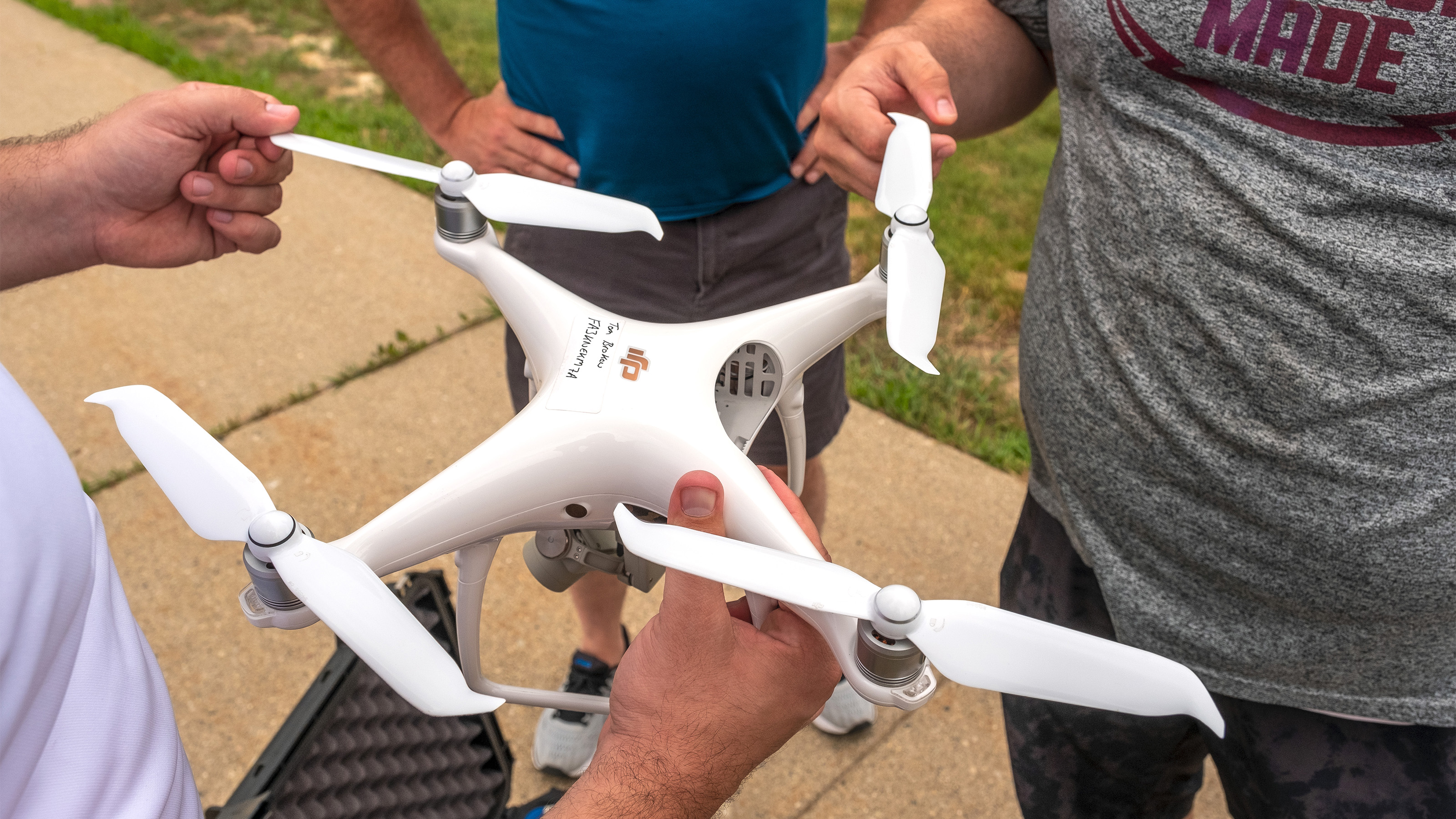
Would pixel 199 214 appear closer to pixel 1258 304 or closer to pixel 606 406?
pixel 606 406

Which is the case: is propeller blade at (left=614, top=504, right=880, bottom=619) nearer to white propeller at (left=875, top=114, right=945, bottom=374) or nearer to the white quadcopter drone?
the white quadcopter drone

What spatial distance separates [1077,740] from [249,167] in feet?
4.33

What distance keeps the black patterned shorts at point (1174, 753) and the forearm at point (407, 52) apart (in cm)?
128

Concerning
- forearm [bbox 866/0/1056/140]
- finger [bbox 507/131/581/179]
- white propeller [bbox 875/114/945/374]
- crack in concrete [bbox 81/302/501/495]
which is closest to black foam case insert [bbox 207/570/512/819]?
finger [bbox 507/131/581/179]

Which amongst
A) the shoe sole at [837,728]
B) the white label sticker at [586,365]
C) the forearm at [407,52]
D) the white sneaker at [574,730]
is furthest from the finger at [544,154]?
the shoe sole at [837,728]

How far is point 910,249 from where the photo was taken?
93 cm

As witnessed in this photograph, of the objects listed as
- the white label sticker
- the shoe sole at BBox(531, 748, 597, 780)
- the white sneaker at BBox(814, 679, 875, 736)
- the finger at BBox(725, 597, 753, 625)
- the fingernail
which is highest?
the white label sticker

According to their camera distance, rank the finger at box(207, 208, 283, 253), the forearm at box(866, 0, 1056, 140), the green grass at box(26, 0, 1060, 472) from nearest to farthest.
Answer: the finger at box(207, 208, 283, 253) → the forearm at box(866, 0, 1056, 140) → the green grass at box(26, 0, 1060, 472)

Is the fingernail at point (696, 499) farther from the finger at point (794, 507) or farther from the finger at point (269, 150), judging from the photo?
the finger at point (269, 150)

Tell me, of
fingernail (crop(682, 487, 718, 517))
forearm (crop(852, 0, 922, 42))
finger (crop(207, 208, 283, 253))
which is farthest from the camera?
forearm (crop(852, 0, 922, 42))

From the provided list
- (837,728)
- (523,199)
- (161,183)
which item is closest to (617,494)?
(523,199)

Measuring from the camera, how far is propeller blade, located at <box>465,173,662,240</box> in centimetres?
105

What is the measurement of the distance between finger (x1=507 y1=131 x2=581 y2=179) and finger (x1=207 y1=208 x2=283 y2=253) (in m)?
0.48

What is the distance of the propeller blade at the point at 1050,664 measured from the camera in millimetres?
749
